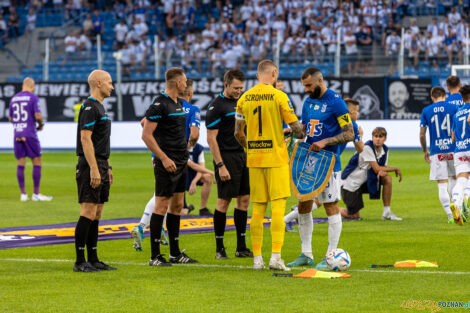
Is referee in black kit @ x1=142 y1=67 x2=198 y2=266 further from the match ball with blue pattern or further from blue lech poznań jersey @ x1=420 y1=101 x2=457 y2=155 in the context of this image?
blue lech poznań jersey @ x1=420 y1=101 x2=457 y2=155

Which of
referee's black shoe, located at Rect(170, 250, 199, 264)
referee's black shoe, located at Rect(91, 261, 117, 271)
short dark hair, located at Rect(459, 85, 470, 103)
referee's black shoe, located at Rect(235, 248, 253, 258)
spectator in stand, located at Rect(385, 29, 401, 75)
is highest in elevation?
spectator in stand, located at Rect(385, 29, 401, 75)

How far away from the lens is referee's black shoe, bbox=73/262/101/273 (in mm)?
8227

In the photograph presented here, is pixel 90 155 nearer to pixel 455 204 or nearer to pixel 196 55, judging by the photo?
pixel 455 204

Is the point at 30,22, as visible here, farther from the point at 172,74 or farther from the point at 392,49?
the point at 172,74

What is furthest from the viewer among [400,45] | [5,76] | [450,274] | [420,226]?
[5,76]

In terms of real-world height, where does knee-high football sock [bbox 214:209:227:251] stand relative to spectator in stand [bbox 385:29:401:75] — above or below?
below

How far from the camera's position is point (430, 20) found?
1273 inches

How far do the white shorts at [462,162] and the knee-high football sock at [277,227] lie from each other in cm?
440

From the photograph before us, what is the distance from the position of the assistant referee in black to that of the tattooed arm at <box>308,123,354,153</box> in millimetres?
1299

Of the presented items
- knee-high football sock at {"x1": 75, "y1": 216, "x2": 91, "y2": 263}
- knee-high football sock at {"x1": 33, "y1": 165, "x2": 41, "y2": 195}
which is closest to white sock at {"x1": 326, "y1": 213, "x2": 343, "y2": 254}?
knee-high football sock at {"x1": 75, "y1": 216, "x2": 91, "y2": 263}

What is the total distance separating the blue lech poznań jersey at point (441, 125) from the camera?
41.5 feet

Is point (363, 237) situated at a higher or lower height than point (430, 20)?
lower

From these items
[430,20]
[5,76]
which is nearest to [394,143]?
[430,20]

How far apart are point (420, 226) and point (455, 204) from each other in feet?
3.03
